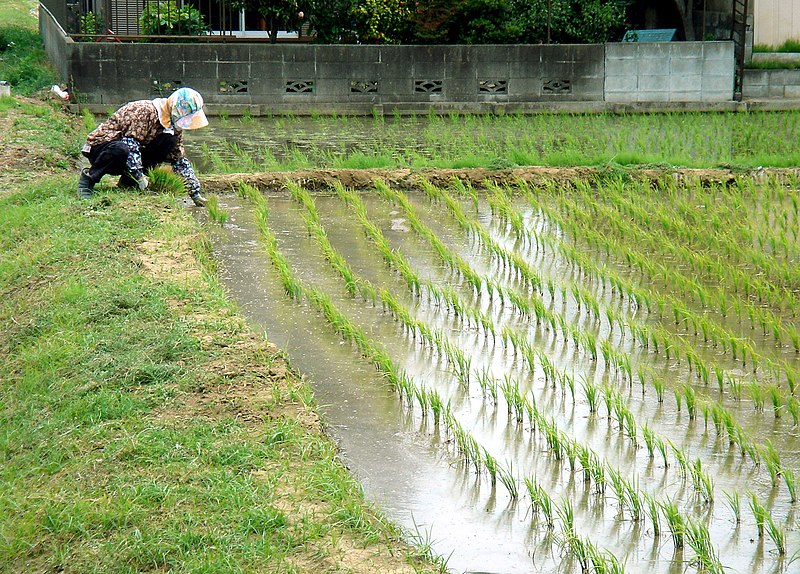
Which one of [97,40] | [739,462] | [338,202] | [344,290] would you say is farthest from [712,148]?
[97,40]

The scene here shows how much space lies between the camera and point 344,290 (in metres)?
6.16

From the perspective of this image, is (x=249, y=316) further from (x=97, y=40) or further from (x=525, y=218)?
(x=97, y=40)

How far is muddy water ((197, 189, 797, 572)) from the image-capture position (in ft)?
10.9

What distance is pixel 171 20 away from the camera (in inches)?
581

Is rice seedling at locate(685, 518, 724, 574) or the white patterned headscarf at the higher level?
the white patterned headscarf

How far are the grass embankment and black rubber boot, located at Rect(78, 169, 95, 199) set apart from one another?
1322mm

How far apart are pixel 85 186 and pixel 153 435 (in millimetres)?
4233

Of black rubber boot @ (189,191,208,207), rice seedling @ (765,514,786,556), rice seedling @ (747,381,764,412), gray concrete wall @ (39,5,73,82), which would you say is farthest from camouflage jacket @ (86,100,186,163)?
gray concrete wall @ (39,5,73,82)

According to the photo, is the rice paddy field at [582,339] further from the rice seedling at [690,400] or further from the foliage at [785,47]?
the foliage at [785,47]

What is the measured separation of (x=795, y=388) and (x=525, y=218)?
371 centimetres

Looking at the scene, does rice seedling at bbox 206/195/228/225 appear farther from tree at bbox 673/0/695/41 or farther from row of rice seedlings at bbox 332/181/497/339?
tree at bbox 673/0/695/41

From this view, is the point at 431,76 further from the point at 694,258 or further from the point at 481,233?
the point at 694,258

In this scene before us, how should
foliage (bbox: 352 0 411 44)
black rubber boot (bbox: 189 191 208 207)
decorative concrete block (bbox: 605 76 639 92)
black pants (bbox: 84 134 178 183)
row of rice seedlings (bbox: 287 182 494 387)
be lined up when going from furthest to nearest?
foliage (bbox: 352 0 411 44) → decorative concrete block (bbox: 605 76 639 92) → black rubber boot (bbox: 189 191 208 207) → black pants (bbox: 84 134 178 183) → row of rice seedlings (bbox: 287 182 494 387)

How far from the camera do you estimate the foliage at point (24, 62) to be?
14.0 meters
